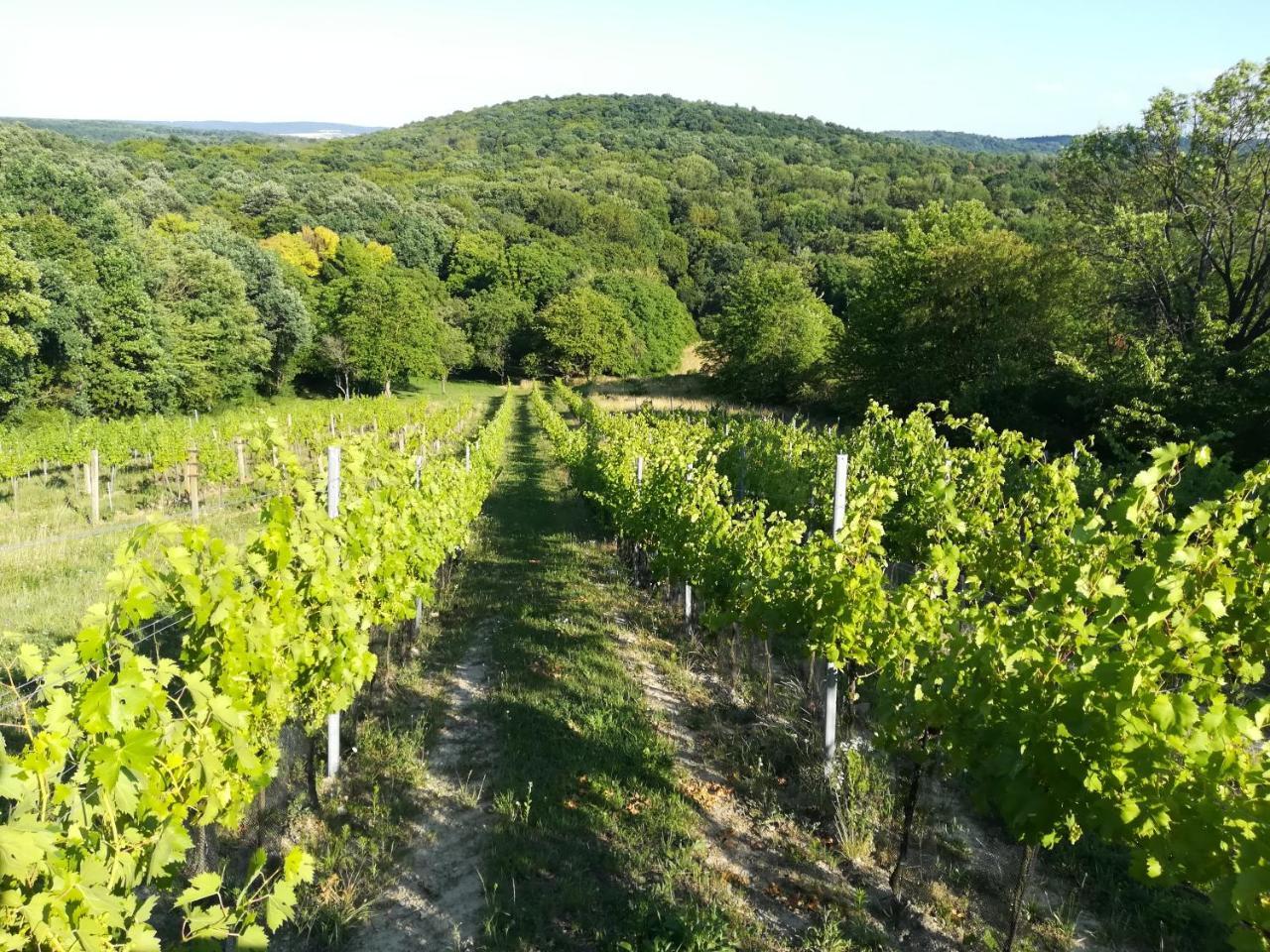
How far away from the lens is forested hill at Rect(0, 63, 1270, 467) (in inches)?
711

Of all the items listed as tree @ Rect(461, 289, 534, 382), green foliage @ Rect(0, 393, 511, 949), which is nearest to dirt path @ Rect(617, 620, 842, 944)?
green foliage @ Rect(0, 393, 511, 949)

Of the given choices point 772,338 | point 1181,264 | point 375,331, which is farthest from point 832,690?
point 375,331

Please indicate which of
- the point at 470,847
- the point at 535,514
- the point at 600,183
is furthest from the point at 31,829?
the point at 600,183

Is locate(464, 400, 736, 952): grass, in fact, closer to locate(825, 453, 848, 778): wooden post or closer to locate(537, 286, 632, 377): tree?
locate(825, 453, 848, 778): wooden post

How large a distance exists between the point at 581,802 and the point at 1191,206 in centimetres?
2219

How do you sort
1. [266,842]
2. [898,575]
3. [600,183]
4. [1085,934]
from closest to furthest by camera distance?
[1085,934] < [266,842] < [898,575] < [600,183]

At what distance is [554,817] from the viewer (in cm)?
491

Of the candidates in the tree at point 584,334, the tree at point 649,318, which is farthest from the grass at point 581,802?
the tree at point 649,318

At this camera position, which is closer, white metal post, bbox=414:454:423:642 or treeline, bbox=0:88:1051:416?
white metal post, bbox=414:454:423:642

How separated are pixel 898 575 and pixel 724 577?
20.6 ft

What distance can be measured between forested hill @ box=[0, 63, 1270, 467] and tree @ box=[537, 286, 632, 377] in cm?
24

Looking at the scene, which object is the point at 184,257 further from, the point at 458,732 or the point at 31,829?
the point at 31,829

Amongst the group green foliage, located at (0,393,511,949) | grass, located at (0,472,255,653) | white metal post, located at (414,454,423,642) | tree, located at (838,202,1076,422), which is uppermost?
tree, located at (838,202,1076,422)

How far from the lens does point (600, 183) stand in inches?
4107
